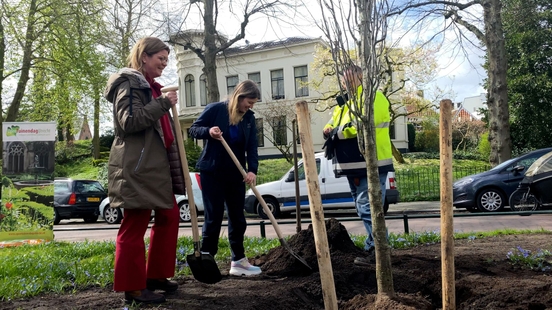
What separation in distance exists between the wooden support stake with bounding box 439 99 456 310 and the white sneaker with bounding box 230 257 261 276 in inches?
81.4

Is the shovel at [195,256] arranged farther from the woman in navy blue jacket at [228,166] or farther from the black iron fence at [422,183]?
the black iron fence at [422,183]

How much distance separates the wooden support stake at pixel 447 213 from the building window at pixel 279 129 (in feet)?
81.8

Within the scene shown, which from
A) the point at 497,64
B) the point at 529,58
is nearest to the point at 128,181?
the point at 497,64

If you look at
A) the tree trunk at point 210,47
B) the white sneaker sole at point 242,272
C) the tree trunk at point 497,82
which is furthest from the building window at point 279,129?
the white sneaker sole at point 242,272

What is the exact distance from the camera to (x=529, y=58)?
19766mm

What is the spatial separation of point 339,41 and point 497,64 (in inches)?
485

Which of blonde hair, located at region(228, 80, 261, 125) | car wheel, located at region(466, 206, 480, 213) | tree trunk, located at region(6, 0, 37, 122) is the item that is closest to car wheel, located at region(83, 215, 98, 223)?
tree trunk, located at region(6, 0, 37, 122)

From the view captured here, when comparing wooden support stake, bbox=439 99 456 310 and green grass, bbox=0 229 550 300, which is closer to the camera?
wooden support stake, bbox=439 99 456 310

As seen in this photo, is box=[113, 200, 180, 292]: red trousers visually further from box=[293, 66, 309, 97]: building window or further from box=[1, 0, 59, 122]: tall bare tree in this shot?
box=[293, 66, 309, 97]: building window

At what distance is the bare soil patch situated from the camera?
113 inches

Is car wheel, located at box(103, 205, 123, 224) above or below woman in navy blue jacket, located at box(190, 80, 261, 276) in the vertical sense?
below

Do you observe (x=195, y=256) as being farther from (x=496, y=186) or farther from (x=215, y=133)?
(x=496, y=186)

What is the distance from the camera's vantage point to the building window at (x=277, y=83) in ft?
108

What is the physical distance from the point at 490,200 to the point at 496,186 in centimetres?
38
